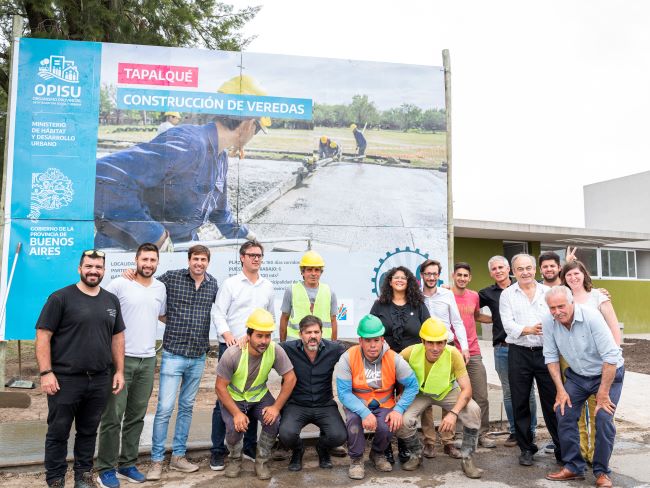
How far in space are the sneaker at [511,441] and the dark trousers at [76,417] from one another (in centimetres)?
348

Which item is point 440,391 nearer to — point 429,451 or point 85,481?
point 429,451

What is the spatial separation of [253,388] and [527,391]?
2.27 m

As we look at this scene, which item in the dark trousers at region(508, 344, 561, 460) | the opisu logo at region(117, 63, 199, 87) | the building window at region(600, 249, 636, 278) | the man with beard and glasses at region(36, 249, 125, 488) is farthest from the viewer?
the building window at region(600, 249, 636, 278)

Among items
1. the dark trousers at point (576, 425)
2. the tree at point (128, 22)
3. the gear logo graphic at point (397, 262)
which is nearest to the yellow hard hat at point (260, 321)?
the dark trousers at point (576, 425)

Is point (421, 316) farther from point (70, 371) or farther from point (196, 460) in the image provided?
point (70, 371)

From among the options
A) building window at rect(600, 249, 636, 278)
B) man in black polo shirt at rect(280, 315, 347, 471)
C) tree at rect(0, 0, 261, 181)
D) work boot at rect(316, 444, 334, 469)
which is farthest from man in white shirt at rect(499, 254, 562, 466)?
building window at rect(600, 249, 636, 278)

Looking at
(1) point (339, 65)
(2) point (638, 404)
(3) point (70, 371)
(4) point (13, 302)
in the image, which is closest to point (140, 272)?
(3) point (70, 371)

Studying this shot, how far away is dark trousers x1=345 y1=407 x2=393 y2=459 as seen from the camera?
4.28 metres

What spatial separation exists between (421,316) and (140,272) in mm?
2359

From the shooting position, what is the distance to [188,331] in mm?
4340

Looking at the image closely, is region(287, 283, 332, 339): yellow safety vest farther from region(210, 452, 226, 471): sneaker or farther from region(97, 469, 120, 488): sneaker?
region(97, 469, 120, 488): sneaker

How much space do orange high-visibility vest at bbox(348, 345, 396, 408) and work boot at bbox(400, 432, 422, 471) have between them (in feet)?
0.98

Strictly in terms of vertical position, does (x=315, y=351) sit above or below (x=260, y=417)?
above

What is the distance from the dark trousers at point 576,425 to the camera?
4.00 meters
